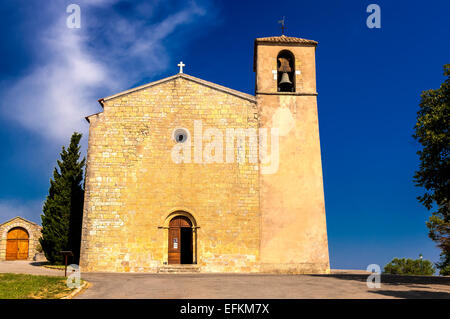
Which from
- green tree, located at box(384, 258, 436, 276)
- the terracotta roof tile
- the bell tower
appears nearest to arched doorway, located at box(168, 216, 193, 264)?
the bell tower

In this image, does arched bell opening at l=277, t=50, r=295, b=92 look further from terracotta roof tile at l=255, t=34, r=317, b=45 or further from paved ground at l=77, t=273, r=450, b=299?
paved ground at l=77, t=273, r=450, b=299

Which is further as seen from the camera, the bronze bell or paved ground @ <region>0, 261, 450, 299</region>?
the bronze bell

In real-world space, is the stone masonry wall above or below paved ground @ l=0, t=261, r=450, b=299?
above

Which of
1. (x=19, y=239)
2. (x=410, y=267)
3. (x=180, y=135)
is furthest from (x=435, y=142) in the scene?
(x=19, y=239)

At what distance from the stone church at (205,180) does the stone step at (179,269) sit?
5 centimetres

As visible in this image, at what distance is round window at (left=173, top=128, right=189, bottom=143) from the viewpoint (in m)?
18.4

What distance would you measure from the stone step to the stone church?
0.17 feet

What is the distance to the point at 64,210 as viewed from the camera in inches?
819
